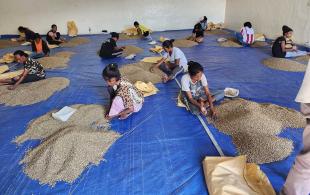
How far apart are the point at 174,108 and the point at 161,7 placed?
698 centimetres

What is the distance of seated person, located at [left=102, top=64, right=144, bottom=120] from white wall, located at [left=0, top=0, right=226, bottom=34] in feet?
22.5

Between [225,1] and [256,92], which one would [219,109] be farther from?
[225,1]

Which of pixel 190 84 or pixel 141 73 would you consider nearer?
pixel 190 84

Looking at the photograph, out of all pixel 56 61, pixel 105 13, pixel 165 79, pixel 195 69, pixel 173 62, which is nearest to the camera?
pixel 195 69

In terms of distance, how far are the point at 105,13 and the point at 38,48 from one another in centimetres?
390

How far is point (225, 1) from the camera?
29.9ft

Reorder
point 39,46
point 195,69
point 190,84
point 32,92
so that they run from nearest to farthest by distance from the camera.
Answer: point 195,69 < point 190,84 < point 32,92 < point 39,46

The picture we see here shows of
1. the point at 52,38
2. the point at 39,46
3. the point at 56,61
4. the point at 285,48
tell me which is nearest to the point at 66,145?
the point at 56,61

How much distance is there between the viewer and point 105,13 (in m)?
8.91

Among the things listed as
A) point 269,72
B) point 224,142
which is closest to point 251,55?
point 269,72

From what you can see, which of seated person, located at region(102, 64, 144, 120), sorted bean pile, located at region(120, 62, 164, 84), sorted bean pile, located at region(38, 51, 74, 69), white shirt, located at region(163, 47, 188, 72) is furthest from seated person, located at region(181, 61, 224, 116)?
sorted bean pile, located at region(38, 51, 74, 69)

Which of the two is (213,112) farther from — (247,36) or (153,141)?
(247,36)

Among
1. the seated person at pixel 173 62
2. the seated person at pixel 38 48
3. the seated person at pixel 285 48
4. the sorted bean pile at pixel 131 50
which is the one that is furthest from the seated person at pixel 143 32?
the seated person at pixel 285 48

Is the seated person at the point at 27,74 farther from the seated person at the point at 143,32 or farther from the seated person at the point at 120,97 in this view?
the seated person at the point at 143,32
